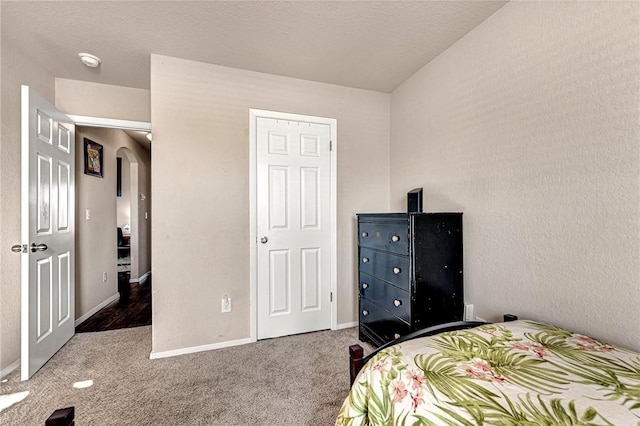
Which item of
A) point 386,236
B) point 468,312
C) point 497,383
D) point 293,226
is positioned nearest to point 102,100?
point 293,226

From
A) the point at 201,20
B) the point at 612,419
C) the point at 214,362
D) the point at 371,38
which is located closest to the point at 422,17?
the point at 371,38

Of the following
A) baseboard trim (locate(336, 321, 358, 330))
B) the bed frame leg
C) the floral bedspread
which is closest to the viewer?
the floral bedspread

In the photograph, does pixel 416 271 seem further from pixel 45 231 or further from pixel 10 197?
pixel 10 197

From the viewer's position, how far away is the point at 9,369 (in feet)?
6.68

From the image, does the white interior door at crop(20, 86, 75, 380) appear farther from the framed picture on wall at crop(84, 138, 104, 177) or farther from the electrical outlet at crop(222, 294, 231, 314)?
the electrical outlet at crop(222, 294, 231, 314)

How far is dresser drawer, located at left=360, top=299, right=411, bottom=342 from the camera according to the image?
1980 mm

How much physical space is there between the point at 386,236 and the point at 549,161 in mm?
1073

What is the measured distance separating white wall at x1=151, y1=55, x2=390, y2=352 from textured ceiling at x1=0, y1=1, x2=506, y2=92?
0.20 m

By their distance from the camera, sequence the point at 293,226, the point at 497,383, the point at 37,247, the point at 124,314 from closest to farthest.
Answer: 1. the point at 497,383
2. the point at 37,247
3. the point at 293,226
4. the point at 124,314

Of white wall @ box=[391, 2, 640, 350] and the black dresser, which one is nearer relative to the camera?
white wall @ box=[391, 2, 640, 350]

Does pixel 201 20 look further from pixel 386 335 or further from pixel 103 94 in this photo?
pixel 386 335

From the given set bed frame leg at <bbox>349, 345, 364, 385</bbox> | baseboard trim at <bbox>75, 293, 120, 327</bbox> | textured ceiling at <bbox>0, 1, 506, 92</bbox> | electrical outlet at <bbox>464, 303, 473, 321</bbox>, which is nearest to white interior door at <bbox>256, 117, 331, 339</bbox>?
textured ceiling at <bbox>0, 1, 506, 92</bbox>

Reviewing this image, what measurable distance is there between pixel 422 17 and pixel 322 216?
5.84ft

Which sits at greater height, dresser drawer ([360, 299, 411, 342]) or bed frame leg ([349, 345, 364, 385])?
bed frame leg ([349, 345, 364, 385])
